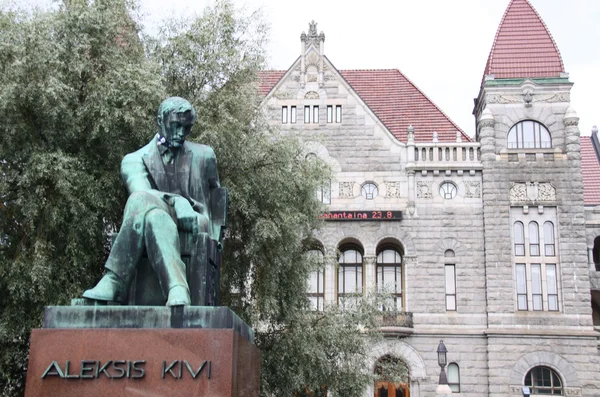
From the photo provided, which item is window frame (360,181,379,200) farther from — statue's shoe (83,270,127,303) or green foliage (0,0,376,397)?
statue's shoe (83,270,127,303)

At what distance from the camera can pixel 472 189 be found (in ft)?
103

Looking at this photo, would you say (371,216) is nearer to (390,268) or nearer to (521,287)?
(390,268)

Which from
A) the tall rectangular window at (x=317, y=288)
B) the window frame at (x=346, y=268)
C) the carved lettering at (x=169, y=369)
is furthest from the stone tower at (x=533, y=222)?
the carved lettering at (x=169, y=369)

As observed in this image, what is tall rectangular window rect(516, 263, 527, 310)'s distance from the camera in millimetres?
30016

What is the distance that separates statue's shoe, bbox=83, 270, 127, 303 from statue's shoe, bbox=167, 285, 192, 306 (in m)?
0.54

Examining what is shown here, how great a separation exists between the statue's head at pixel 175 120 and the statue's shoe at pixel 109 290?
1432 millimetres

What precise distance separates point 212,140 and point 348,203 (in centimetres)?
1571

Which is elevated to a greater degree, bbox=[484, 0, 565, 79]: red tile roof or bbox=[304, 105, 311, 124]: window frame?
bbox=[484, 0, 565, 79]: red tile roof

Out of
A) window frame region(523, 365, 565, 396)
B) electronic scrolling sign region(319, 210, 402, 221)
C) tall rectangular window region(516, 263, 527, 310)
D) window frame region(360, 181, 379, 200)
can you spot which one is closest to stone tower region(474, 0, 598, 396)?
tall rectangular window region(516, 263, 527, 310)

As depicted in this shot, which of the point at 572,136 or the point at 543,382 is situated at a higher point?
the point at 572,136

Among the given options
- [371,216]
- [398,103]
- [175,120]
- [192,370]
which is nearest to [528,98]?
[398,103]

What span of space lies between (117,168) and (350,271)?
1706 cm

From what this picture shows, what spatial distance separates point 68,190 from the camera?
1419cm

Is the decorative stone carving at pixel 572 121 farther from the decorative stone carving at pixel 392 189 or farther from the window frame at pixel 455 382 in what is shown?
the window frame at pixel 455 382
